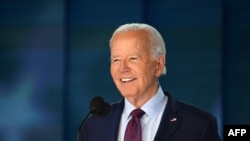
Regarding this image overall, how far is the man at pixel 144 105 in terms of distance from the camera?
1.74 metres

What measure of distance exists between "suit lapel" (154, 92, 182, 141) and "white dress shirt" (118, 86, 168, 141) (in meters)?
0.04

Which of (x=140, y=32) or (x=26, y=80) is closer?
(x=140, y=32)

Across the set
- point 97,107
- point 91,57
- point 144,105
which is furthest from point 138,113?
point 91,57

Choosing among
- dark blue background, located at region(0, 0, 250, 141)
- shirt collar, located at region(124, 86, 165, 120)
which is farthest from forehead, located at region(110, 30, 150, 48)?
dark blue background, located at region(0, 0, 250, 141)

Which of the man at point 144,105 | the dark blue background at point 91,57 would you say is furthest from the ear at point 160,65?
the dark blue background at point 91,57

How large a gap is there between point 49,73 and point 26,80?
0.20 metres

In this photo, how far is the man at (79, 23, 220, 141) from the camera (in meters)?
1.74

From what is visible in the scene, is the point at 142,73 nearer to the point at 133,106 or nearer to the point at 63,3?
the point at 133,106

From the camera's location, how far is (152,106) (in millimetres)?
1819

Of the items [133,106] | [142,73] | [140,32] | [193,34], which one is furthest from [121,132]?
[193,34]

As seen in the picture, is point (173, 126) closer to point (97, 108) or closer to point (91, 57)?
point (97, 108)

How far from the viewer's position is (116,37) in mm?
1789

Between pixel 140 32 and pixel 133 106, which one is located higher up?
pixel 140 32

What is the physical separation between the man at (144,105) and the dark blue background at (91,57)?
103 inches
